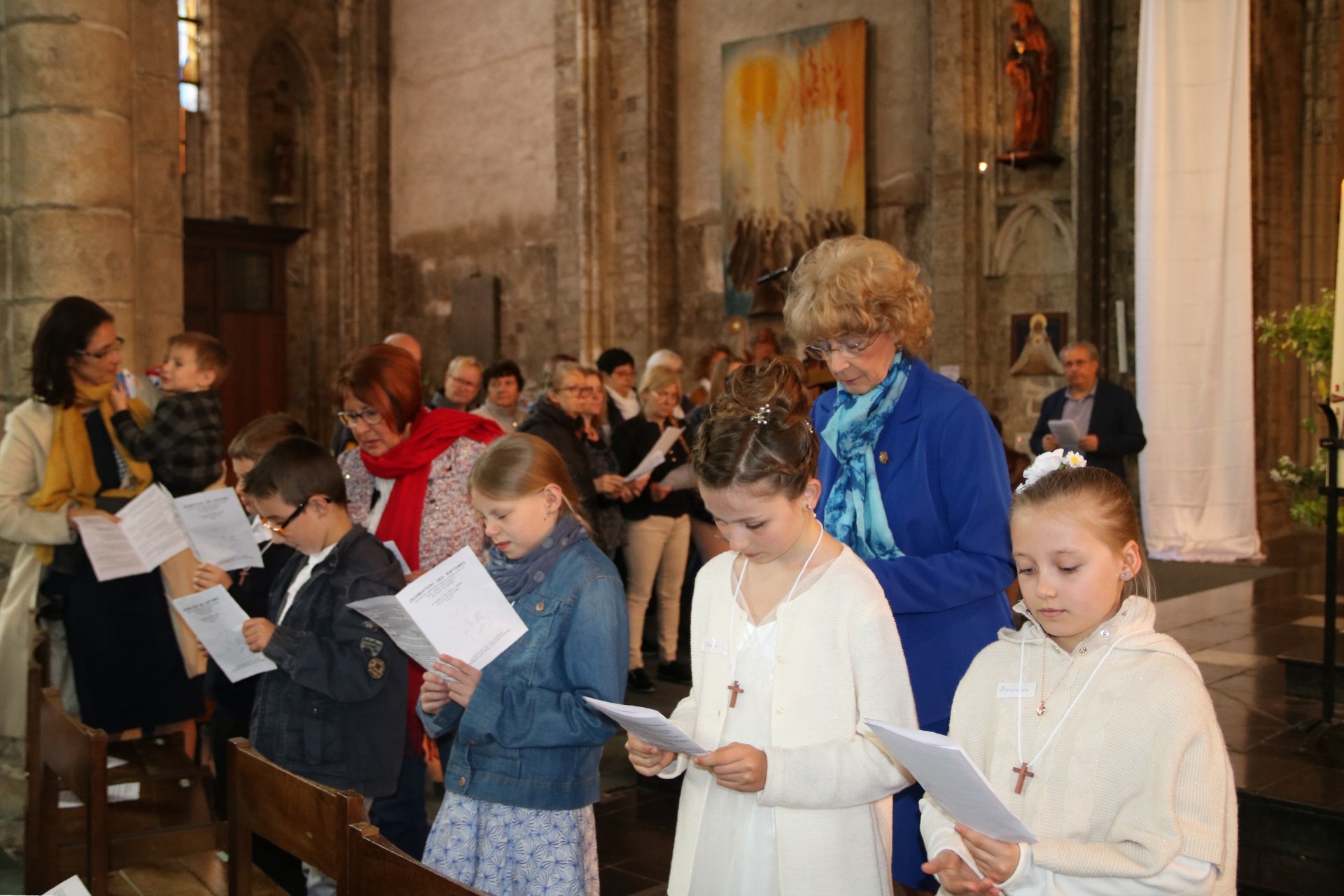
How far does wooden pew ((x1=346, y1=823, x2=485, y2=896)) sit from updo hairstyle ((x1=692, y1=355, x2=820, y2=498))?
2.49 ft

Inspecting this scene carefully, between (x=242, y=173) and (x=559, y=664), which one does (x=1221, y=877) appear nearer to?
(x=559, y=664)

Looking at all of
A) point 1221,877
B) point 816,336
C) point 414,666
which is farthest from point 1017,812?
point 414,666

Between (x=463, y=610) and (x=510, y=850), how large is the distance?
518 millimetres

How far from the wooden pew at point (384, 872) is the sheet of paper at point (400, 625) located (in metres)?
0.79

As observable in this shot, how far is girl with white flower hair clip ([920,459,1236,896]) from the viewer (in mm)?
1708

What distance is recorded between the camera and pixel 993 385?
11438 millimetres

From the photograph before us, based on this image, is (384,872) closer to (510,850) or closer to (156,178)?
(510,850)

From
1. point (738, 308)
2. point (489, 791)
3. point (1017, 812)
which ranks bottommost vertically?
point (489, 791)

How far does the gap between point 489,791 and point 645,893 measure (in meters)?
1.44

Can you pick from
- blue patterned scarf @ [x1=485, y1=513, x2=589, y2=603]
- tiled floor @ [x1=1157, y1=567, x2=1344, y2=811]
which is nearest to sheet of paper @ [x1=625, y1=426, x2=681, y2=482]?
tiled floor @ [x1=1157, y1=567, x2=1344, y2=811]

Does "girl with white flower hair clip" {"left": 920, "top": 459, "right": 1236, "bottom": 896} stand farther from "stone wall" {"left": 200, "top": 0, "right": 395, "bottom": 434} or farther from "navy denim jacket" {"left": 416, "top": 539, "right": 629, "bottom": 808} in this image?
"stone wall" {"left": 200, "top": 0, "right": 395, "bottom": 434}

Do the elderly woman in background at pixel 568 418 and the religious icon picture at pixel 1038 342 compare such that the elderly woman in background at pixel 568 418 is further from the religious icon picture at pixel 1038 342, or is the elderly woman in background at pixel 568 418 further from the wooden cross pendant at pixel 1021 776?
the religious icon picture at pixel 1038 342

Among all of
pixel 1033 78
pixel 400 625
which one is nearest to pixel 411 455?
pixel 400 625

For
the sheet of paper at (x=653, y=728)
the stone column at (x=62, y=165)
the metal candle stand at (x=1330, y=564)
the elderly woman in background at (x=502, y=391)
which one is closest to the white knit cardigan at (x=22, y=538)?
the stone column at (x=62, y=165)
